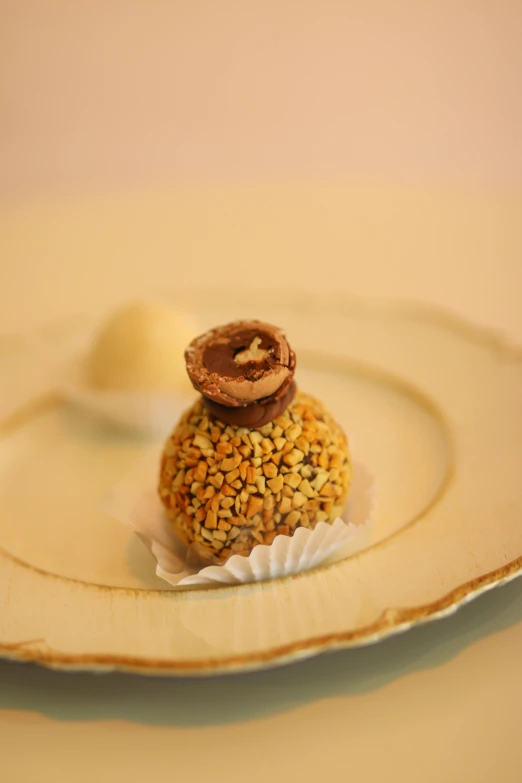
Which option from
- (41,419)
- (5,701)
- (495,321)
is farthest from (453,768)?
(495,321)

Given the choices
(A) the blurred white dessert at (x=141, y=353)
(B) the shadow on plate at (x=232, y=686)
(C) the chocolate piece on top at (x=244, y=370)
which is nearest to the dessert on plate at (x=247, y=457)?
(C) the chocolate piece on top at (x=244, y=370)

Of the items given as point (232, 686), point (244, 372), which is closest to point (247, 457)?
point (244, 372)

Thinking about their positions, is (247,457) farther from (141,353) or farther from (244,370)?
(141,353)

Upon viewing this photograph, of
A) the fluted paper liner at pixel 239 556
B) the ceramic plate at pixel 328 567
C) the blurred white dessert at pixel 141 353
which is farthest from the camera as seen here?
the blurred white dessert at pixel 141 353

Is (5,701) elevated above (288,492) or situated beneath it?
situated beneath

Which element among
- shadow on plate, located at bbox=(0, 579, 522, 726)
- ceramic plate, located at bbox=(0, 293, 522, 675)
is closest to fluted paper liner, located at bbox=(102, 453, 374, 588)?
ceramic plate, located at bbox=(0, 293, 522, 675)

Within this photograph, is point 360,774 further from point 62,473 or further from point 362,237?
point 362,237

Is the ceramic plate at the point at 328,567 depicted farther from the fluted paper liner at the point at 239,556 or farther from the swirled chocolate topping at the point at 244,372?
the swirled chocolate topping at the point at 244,372
